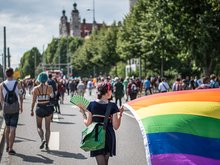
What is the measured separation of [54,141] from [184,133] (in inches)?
287

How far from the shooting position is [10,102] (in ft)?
33.6

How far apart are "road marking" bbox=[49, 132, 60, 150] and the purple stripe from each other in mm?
6070

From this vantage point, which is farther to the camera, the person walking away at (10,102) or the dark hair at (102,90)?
the person walking away at (10,102)

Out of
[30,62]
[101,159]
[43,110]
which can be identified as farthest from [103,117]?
[30,62]

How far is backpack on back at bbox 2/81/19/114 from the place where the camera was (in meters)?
10.2

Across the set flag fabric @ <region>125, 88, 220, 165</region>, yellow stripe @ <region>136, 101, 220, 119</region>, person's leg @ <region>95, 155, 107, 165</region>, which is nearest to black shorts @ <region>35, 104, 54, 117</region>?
person's leg @ <region>95, 155, 107, 165</region>

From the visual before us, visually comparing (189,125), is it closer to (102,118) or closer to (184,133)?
(184,133)

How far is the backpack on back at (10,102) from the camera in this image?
33.5 feet

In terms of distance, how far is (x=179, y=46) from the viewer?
32.5 metres

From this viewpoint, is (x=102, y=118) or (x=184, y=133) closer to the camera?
(x=184, y=133)

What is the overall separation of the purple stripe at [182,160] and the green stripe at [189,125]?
28 centimetres

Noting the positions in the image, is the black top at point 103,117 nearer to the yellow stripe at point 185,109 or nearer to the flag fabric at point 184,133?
the yellow stripe at point 185,109

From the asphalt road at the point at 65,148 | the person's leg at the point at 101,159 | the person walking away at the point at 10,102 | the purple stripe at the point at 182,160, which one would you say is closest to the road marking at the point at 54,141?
the asphalt road at the point at 65,148

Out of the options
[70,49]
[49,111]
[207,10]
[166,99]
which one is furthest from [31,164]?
[70,49]
